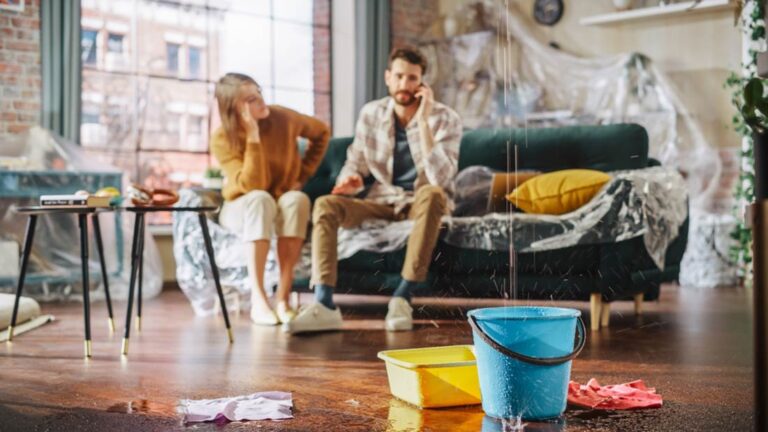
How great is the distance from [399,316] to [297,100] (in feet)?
10.5

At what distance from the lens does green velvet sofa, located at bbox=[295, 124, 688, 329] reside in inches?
131

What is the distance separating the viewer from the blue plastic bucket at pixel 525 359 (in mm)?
1759

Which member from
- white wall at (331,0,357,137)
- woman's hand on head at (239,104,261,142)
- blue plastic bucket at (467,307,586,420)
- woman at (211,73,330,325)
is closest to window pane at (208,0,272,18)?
white wall at (331,0,357,137)

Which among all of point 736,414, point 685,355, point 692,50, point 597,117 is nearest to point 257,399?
point 736,414

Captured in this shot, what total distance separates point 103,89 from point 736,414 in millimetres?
4255

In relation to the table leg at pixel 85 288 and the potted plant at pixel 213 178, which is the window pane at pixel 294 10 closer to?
the potted plant at pixel 213 178

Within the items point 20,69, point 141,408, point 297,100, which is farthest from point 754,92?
point 297,100

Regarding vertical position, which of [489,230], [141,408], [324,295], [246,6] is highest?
[246,6]

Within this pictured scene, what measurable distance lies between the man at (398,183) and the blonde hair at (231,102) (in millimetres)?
455

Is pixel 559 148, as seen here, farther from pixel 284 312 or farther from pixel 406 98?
pixel 284 312

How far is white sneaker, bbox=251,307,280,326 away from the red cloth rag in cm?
169

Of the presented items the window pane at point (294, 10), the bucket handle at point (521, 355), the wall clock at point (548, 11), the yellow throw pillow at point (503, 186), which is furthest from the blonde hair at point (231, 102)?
the wall clock at point (548, 11)

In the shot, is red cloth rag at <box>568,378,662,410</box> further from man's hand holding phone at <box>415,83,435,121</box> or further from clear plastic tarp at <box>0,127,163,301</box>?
clear plastic tarp at <box>0,127,163,301</box>

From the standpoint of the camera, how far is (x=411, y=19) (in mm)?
6641
